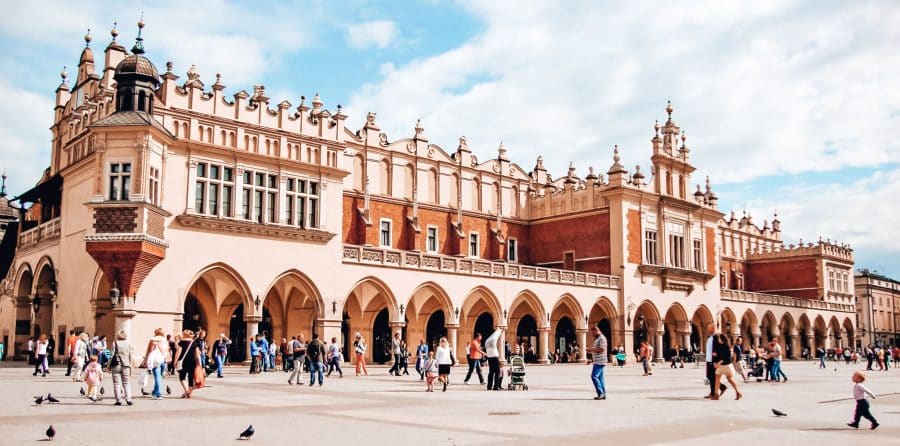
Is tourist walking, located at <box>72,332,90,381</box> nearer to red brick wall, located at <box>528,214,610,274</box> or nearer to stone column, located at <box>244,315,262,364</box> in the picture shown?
stone column, located at <box>244,315,262,364</box>

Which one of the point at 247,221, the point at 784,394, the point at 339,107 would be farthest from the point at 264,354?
the point at 784,394

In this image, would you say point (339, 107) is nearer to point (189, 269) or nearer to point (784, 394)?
point (189, 269)

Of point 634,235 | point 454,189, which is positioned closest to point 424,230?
point 454,189

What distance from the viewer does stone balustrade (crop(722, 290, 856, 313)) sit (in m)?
61.8

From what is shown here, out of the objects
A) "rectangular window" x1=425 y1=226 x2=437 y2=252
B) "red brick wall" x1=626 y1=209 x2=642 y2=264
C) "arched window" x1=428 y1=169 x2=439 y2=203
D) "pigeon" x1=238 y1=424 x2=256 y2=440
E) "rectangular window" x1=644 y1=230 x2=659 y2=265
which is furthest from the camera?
"rectangular window" x1=644 y1=230 x2=659 y2=265

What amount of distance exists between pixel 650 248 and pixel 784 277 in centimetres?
2656

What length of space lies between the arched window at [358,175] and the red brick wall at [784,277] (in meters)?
43.9

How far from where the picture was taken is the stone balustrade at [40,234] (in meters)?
38.5

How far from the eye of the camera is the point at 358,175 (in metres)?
44.6

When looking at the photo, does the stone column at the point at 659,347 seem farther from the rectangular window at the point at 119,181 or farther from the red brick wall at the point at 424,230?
the rectangular window at the point at 119,181

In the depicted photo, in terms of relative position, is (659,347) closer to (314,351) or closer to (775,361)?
(775,361)

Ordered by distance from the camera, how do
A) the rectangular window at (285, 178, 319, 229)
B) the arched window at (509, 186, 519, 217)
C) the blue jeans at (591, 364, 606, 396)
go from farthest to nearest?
1. the arched window at (509, 186, 519, 217)
2. the rectangular window at (285, 178, 319, 229)
3. the blue jeans at (591, 364, 606, 396)

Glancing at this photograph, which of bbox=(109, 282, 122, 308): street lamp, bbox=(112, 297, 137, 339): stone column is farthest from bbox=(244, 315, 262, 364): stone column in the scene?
bbox=(109, 282, 122, 308): street lamp

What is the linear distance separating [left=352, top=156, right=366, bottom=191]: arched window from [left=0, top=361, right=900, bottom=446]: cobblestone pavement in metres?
23.7
